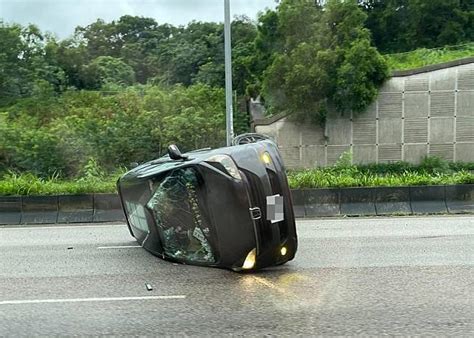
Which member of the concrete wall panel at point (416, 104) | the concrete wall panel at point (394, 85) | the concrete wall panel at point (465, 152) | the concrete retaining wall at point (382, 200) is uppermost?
the concrete wall panel at point (394, 85)

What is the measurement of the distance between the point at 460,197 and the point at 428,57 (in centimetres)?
2090

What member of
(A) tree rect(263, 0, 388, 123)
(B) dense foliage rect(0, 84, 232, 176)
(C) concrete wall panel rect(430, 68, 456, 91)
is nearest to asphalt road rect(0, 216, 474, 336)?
(B) dense foliage rect(0, 84, 232, 176)

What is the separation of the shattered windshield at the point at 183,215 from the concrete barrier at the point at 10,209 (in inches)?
262

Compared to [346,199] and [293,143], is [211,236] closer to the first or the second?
[346,199]

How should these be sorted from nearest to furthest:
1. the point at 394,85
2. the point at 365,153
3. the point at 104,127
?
1. the point at 104,127
2. the point at 394,85
3. the point at 365,153

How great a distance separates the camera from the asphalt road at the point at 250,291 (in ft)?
16.8

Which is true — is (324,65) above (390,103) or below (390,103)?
above

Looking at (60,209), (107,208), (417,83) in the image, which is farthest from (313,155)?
(60,209)

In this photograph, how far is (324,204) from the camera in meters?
13.0

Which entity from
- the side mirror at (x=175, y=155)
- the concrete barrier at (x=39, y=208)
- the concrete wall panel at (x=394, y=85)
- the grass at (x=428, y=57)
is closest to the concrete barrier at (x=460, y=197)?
the side mirror at (x=175, y=155)

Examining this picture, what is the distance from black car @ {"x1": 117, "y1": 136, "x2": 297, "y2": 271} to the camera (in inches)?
251

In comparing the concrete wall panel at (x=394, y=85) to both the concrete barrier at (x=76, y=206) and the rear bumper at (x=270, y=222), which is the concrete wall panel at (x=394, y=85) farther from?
the rear bumper at (x=270, y=222)

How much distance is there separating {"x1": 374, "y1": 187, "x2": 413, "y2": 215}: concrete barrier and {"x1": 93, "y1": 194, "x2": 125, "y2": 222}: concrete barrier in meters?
5.82

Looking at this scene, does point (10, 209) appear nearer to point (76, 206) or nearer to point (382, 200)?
point (76, 206)
